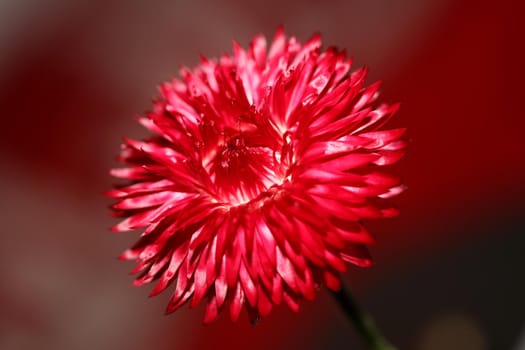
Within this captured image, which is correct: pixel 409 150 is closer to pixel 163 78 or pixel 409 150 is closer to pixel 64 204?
pixel 163 78

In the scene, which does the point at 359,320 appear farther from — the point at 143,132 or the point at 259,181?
the point at 143,132

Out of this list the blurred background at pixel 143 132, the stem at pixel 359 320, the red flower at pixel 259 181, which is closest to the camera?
the red flower at pixel 259 181

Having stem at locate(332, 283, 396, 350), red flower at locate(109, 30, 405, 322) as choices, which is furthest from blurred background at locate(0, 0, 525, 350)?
red flower at locate(109, 30, 405, 322)

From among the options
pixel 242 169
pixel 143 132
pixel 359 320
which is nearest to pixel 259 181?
pixel 242 169

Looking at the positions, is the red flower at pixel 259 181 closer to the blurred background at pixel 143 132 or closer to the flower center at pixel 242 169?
the flower center at pixel 242 169

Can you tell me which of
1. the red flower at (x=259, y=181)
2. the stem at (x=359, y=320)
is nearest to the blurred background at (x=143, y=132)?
the stem at (x=359, y=320)

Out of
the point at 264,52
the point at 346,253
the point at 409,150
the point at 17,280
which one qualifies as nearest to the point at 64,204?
the point at 17,280
